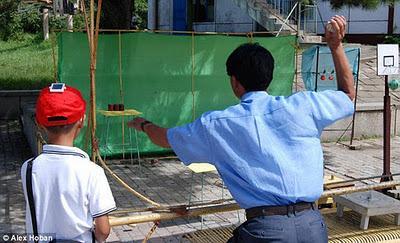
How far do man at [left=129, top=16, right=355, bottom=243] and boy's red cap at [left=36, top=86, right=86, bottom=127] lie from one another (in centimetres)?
41

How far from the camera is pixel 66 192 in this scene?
6.97ft

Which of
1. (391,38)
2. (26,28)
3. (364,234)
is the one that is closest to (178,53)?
(364,234)

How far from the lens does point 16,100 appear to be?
10852 mm

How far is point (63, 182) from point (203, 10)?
62.1ft

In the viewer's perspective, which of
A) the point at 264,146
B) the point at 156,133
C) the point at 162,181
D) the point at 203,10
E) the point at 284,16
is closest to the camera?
the point at 264,146

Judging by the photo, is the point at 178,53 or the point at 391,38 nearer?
the point at 178,53

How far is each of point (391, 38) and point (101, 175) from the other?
1601cm

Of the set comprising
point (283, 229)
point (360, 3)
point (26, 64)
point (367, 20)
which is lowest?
point (283, 229)

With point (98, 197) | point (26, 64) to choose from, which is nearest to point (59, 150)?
point (98, 197)

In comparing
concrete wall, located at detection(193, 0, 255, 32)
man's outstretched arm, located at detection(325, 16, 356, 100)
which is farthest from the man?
concrete wall, located at detection(193, 0, 255, 32)

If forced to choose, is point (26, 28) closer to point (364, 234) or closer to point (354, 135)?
point (354, 135)

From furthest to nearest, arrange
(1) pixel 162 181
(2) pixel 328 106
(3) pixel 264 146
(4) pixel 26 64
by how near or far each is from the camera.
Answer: (4) pixel 26 64
(1) pixel 162 181
(2) pixel 328 106
(3) pixel 264 146

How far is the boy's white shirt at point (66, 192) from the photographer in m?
2.12

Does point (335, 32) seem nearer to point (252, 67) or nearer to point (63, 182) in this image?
point (252, 67)
